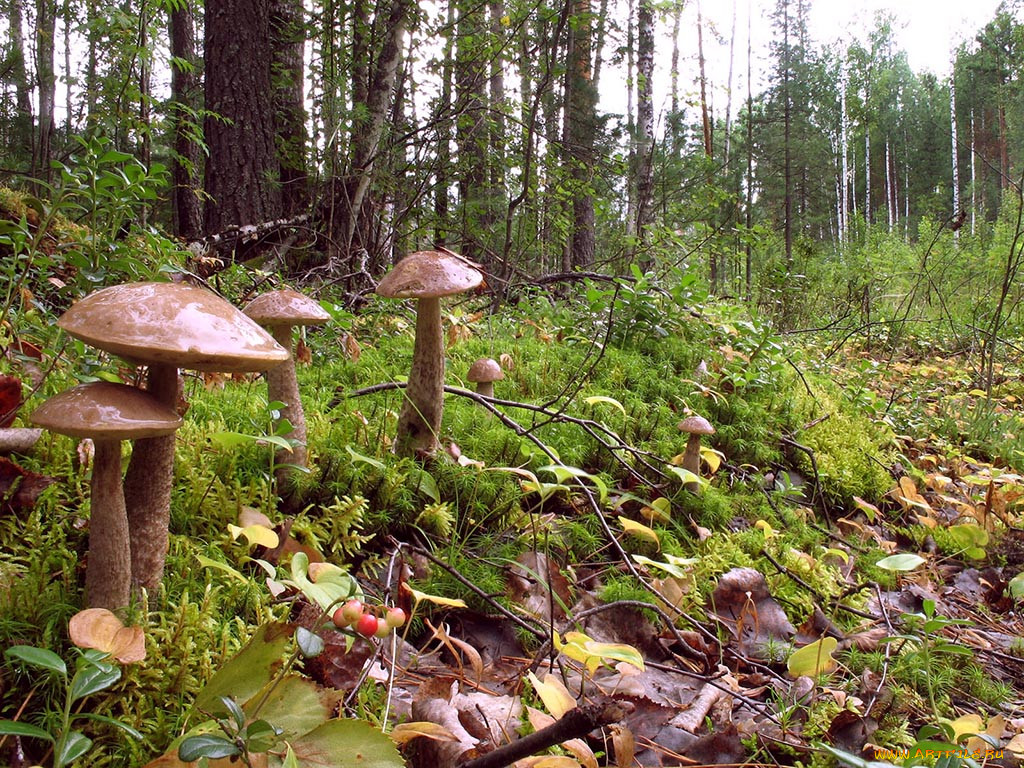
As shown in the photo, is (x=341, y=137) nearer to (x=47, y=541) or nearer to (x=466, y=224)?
(x=466, y=224)

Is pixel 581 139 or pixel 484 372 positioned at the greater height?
pixel 581 139

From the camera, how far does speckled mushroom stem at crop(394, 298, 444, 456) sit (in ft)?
8.36

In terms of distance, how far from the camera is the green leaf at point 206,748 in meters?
0.92

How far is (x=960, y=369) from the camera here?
779 centimetres

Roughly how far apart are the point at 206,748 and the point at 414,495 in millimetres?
1424

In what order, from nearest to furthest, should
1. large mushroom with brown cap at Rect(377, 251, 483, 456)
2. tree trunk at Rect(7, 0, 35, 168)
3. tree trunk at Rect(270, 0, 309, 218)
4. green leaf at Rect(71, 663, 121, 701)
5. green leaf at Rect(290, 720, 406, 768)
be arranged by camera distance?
green leaf at Rect(71, 663, 121, 701) < green leaf at Rect(290, 720, 406, 768) < large mushroom with brown cap at Rect(377, 251, 483, 456) < tree trunk at Rect(270, 0, 309, 218) < tree trunk at Rect(7, 0, 35, 168)

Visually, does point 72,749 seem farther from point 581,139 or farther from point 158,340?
point 581,139

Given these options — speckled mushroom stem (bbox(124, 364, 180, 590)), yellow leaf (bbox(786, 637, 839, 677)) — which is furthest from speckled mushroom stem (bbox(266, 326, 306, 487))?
yellow leaf (bbox(786, 637, 839, 677))

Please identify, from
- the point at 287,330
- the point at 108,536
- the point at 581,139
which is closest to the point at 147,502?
the point at 108,536

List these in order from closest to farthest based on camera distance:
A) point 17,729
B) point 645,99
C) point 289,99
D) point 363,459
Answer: point 17,729, point 363,459, point 289,99, point 645,99

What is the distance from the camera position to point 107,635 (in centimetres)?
123

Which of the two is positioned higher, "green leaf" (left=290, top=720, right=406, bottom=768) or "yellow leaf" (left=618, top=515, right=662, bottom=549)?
"yellow leaf" (left=618, top=515, right=662, bottom=549)

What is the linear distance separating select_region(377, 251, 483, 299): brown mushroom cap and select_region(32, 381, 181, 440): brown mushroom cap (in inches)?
42.8

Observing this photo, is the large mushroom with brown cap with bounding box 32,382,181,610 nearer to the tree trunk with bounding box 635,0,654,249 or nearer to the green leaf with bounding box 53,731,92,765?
the green leaf with bounding box 53,731,92,765
